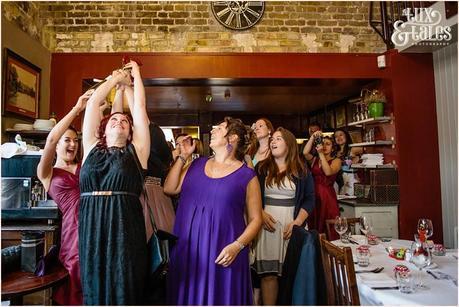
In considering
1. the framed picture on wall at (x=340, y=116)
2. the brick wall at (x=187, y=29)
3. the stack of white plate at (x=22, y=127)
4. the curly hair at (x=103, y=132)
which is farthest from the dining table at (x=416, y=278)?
the framed picture on wall at (x=340, y=116)

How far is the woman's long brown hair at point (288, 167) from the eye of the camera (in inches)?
95.4

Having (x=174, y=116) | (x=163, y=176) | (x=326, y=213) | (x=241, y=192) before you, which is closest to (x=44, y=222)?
(x=163, y=176)

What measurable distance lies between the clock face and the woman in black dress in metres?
3.08

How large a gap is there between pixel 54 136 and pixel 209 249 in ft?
3.30

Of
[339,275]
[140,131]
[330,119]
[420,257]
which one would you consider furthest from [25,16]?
[330,119]

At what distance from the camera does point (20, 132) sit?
122 inches

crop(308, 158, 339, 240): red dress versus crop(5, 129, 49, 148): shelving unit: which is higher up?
crop(5, 129, 49, 148): shelving unit

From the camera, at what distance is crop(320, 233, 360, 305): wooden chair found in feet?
4.58

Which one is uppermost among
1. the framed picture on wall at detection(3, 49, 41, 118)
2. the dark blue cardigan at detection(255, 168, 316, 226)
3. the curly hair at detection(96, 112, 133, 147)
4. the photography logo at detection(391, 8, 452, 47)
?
the photography logo at detection(391, 8, 452, 47)

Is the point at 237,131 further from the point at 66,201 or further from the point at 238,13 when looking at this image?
the point at 238,13

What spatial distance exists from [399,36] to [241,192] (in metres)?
3.43

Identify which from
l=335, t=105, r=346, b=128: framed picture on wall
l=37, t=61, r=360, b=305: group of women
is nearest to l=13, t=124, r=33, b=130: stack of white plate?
l=37, t=61, r=360, b=305: group of women

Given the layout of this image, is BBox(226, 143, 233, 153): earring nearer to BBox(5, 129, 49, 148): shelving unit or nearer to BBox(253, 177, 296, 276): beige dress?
BBox(253, 177, 296, 276): beige dress

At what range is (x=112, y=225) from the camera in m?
1.30
